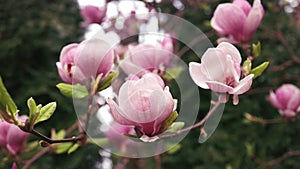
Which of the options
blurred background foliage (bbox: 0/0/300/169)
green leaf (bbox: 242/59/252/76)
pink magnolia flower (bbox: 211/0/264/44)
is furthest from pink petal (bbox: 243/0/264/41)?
blurred background foliage (bbox: 0/0/300/169)

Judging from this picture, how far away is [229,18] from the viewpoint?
0.62 metres

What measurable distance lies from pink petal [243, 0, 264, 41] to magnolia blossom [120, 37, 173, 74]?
0.42ft

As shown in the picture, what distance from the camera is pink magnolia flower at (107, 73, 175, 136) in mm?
440

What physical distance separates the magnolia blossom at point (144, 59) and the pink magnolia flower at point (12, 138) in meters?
0.16

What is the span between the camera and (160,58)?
0.67 metres

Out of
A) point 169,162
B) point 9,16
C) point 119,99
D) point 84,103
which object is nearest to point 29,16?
point 9,16

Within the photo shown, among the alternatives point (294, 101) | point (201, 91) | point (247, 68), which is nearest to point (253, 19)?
point (247, 68)

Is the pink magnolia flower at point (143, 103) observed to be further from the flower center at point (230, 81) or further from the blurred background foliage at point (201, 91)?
the blurred background foliage at point (201, 91)

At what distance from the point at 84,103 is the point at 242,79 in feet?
0.69

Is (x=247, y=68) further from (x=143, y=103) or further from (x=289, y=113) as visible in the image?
(x=289, y=113)

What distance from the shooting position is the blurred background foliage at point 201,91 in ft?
4.30

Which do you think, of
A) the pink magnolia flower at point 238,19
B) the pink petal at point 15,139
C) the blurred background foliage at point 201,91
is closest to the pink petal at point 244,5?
the pink magnolia flower at point 238,19

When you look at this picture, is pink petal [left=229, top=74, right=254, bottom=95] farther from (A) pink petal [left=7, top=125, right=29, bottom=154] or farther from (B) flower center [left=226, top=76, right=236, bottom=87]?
(A) pink petal [left=7, top=125, right=29, bottom=154]

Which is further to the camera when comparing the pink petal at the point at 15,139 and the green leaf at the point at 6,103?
the pink petal at the point at 15,139
